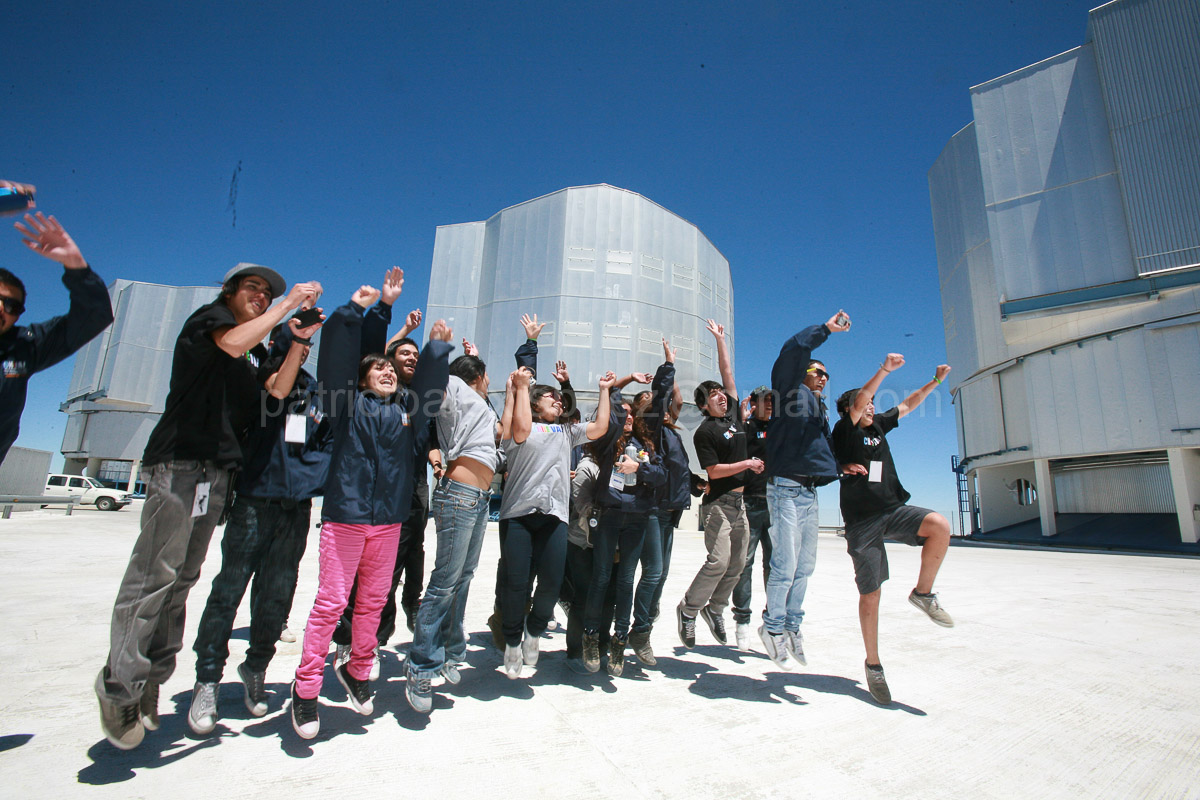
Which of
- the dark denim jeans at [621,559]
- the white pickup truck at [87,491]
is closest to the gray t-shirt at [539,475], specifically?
the dark denim jeans at [621,559]

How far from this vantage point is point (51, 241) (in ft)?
6.77

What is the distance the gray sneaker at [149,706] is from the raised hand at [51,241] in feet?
5.60

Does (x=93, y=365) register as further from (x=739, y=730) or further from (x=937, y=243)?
(x=937, y=243)

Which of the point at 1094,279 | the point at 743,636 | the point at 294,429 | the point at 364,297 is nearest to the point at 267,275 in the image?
the point at 364,297

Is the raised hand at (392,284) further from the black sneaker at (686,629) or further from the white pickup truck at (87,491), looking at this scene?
the white pickup truck at (87,491)

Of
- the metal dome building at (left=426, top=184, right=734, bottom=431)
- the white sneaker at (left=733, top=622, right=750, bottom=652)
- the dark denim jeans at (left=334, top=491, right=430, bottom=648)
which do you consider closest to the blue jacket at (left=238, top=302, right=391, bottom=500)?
the dark denim jeans at (left=334, top=491, right=430, bottom=648)

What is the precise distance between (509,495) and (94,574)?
604 centimetres

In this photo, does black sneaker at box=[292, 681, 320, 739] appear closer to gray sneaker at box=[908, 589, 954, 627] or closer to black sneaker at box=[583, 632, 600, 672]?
black sneaker at box=[583, 632, 600, 672]

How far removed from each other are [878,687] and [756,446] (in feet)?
6.81

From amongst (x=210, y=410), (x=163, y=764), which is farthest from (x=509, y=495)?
(x=163, y=764)

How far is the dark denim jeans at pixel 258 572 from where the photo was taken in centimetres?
251

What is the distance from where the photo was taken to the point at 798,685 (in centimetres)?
325

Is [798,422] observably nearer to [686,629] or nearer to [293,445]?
[686,629]

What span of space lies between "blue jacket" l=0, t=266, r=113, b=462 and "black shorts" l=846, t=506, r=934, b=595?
13.0ft
